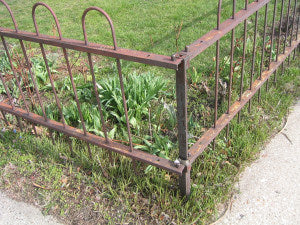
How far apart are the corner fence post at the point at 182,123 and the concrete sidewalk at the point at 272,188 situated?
34 cm

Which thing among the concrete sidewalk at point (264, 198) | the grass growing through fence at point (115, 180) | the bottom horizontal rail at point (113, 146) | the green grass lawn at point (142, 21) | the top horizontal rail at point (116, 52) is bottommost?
the concrete sidewalk at point (264, 198)

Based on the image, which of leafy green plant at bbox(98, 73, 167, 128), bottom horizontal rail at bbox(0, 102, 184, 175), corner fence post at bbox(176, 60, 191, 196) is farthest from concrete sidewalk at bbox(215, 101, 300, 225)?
leafy green plant at bbox(98, 73, 167, 128)

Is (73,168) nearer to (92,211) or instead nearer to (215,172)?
(92,211)

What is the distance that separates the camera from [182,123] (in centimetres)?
191

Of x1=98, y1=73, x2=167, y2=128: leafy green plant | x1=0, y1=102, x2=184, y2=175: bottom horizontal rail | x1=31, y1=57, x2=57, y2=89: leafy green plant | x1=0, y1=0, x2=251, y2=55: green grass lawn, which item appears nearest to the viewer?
x1=0, y1=102, x2=184, y2=175: bottom horizontal rail

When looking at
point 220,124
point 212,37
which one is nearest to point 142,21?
point 220,124

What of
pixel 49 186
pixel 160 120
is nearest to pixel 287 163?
pixel 160 120

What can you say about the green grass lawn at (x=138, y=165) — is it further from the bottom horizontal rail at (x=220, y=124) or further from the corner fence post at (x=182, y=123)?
the bottom horizontal rail at (x=220, y=124)

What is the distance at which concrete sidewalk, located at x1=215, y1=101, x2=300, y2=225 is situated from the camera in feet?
7.13

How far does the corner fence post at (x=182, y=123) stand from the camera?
171 cm

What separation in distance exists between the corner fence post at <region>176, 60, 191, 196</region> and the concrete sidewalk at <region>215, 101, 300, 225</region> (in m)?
0.34

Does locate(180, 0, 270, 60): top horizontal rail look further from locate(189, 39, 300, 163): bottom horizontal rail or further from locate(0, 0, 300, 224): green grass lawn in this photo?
locate(0, 0, 300, 224): green grass lawn

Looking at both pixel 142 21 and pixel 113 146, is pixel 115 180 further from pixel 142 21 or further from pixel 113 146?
pixel 142 21

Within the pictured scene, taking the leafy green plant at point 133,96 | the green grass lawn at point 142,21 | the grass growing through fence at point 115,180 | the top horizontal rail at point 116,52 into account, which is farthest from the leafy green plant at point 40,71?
the top horizontal rail at point 116,52
